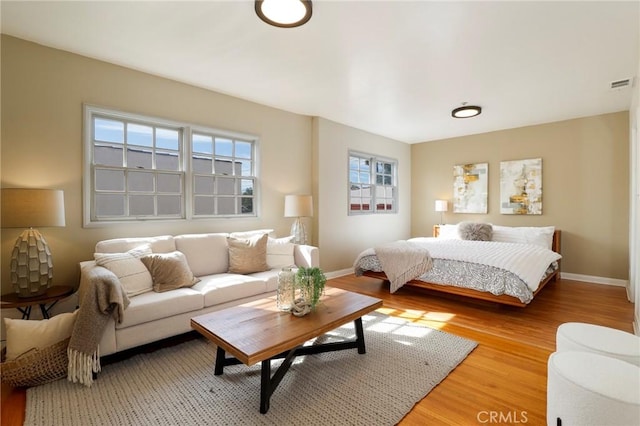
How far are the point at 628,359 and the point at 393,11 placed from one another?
2.52 metres

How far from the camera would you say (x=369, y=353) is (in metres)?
2.54

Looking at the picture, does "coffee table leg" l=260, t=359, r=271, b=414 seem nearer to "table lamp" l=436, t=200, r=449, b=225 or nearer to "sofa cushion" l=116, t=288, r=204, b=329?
"sofa cushion" l=116, t=288, r=204, b=329

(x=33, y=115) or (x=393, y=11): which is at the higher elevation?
(x=393, y=11)

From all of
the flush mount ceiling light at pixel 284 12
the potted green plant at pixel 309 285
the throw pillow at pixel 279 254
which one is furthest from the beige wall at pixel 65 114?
the potted green plant at pixel 309 285

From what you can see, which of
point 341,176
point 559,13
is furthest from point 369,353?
point 341,176

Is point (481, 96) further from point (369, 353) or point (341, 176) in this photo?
point (369, 353)

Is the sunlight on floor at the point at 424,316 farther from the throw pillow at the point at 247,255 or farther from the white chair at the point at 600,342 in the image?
the throw pillow at the point at 247,255

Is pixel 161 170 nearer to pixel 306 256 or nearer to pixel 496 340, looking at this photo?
pixel 306 256

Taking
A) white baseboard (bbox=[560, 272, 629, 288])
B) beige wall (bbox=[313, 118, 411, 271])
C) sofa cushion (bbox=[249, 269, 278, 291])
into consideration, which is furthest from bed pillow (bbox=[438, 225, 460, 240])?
sofa cushion (bbox=[249, 269, 278, 291])

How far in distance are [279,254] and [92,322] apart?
1.91 meters

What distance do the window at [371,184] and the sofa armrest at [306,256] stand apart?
1976 mm

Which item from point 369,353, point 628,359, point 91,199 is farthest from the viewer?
point 91,199

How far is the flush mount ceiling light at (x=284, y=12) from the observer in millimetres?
2143

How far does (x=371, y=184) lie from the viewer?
6.14 m
